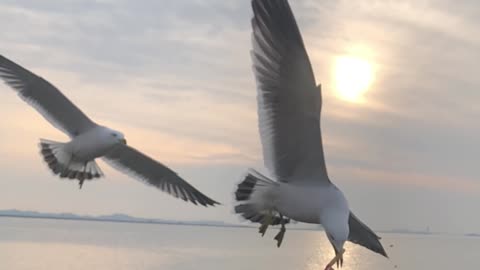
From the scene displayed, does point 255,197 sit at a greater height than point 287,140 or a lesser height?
lesser

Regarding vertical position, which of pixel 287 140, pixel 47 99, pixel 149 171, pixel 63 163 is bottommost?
pixel 149 171

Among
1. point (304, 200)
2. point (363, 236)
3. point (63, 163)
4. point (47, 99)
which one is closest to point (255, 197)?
point (304, 200)

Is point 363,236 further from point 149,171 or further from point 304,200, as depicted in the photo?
point 149,171

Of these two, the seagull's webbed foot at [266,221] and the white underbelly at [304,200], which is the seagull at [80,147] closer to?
the seagull's webbed foot at [266,221]

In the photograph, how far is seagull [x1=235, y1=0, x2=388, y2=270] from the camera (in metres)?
6.12

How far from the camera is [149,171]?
13.2 metres

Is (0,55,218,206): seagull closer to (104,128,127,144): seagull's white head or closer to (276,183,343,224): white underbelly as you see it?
(104,128,127,144): seagull's white head

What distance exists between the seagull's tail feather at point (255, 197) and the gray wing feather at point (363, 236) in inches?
36.4

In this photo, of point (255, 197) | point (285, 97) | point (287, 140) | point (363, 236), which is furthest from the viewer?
point (363, 236)

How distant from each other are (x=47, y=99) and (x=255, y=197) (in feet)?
20.3

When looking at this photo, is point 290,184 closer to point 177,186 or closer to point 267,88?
point 267,88

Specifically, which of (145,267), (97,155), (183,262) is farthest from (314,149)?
(183,262)

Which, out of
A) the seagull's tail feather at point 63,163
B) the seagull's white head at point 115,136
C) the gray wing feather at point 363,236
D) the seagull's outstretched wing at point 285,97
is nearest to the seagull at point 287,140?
the seagull's outstretched wing at point 285,97

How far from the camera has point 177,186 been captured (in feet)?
43.0
